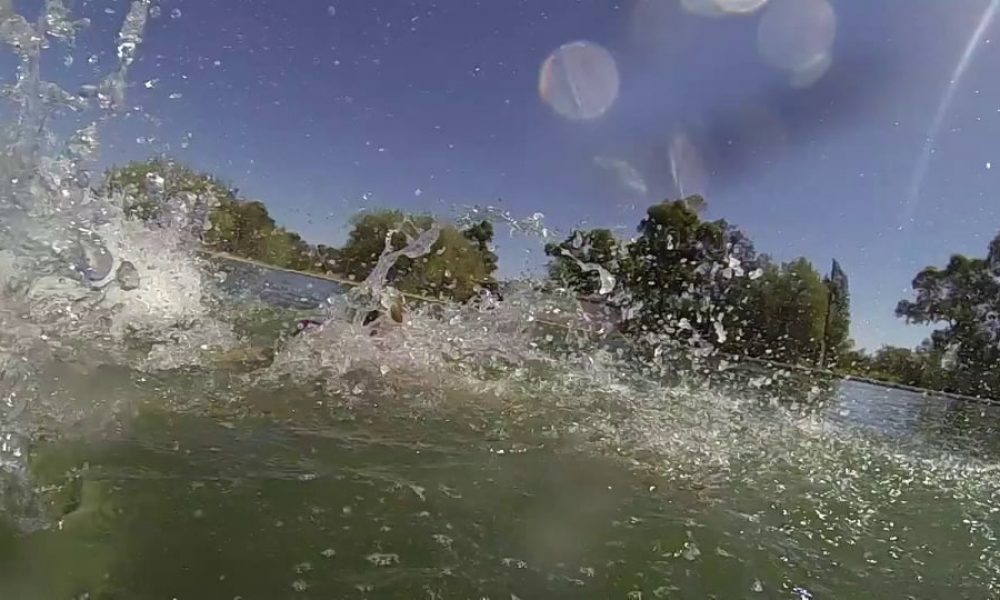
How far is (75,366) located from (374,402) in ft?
11.3

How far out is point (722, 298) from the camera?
→ 155 feet

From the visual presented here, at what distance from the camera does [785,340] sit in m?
48.7

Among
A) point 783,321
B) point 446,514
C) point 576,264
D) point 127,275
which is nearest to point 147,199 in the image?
point 127,275

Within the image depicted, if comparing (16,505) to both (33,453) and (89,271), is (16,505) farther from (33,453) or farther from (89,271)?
(89,271)

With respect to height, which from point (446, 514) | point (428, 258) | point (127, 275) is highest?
point (428, 258)

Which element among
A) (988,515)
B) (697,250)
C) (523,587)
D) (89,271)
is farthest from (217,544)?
(697,250)

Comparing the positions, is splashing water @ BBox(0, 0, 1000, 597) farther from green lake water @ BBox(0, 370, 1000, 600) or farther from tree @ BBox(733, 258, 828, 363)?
tree @ BBox(733, 258, 828, 363)

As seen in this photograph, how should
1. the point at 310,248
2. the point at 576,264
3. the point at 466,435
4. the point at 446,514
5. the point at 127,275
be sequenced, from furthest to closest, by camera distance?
the point at 310,248 < the point at 576,264 < the point at 127,275 < the point at 466,435 < the point at 446,514

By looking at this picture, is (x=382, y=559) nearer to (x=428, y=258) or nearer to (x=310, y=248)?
(x=428, y=258)

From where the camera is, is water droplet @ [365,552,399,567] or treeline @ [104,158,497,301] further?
treeline @ [104,158,497,301]

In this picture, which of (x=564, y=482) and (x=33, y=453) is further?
(x=564, y=482)

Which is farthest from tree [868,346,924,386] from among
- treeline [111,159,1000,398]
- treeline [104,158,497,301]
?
treeline [104,158,497,301]

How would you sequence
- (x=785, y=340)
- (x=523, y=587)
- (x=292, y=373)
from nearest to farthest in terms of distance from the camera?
(x=523, y=587) → (x=292, y=373) → (x=785, y=340)

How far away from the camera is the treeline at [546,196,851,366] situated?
44719mm
